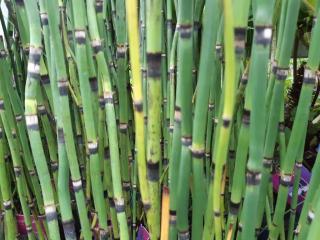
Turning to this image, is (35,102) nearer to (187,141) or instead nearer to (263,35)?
(187,141)

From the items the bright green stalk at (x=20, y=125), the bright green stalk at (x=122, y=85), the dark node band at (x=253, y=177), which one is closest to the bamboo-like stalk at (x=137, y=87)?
the dark node band at (x=253, y=177)

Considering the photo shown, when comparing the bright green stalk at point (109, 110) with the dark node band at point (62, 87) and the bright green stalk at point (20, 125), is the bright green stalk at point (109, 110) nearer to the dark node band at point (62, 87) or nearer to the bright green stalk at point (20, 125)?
the dark node band at point (62, 87)

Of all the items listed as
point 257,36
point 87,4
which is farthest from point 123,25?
point 257,36

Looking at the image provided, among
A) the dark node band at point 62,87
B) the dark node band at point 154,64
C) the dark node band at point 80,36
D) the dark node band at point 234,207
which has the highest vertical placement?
the dark node band at point 80,36

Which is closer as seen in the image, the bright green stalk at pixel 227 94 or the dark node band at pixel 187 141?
the bright green stalk at pixel 227 94

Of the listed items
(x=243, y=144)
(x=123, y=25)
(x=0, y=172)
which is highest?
(x=123, y=25)

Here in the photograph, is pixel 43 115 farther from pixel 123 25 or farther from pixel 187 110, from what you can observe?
pixel 187 110

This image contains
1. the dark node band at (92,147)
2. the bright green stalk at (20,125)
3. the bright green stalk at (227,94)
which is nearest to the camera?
the bright green stalk at (227,94)
